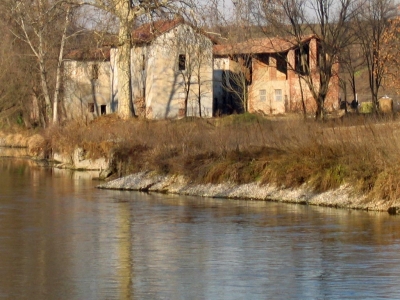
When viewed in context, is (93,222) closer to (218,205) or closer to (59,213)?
(59,213)

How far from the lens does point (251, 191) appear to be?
22.8 metres

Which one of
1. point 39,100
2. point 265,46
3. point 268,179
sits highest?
point 265,46

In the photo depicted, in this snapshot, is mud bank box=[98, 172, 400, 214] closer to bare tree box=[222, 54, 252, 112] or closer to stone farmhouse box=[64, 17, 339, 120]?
stone farmhouse box=[64, 17, 339, 120]

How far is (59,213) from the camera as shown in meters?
20.5

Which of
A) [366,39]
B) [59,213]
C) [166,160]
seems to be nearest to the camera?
[59,213]

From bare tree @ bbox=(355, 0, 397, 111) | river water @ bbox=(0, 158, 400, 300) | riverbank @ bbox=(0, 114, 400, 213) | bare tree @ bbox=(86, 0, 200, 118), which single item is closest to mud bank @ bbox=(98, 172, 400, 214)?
riverbank @ bbox=(0, 114, 400, 213)

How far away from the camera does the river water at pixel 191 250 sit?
11930 mm

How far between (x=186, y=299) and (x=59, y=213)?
9.83 meters

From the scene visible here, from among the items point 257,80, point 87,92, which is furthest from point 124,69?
point 87,92

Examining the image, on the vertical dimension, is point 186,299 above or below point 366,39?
below

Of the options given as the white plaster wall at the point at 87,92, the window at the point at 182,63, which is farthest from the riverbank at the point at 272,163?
the white plaster wall at the point at 87,92

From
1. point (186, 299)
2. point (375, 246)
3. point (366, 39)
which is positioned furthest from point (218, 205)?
point (366, 39)

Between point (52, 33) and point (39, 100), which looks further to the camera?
point (39, 100)

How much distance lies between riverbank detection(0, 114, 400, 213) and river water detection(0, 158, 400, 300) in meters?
0.77
